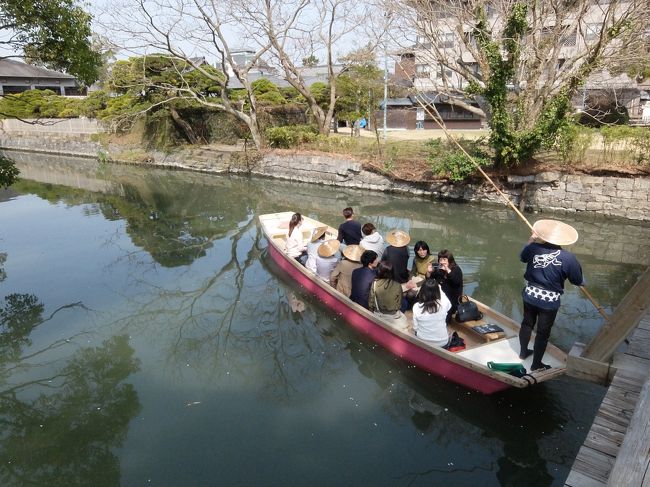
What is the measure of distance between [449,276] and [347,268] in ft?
5.02

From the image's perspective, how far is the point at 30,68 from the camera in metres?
34.6

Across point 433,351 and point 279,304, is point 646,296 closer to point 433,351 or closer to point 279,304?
point 433,351

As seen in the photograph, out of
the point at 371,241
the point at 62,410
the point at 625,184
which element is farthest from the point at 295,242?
the point at 625,184

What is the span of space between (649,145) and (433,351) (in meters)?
10.1

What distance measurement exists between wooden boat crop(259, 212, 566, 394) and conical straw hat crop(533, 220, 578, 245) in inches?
51.4

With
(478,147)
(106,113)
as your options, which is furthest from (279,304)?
(106,113)

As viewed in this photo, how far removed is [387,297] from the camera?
5844 millimetres

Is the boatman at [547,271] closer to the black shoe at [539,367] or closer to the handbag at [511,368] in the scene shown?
the black shoe at [539,367]

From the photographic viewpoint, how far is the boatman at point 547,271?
437 cm

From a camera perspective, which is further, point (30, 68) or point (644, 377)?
point (30, 68)

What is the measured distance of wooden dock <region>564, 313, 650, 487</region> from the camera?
Result: 7.58 feet

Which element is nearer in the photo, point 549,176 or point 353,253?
point 353,253

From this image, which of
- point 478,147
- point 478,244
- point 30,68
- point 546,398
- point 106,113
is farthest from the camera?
point 30,68

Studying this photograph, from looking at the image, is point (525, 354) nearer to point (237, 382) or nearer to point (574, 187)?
point (237, 382)
